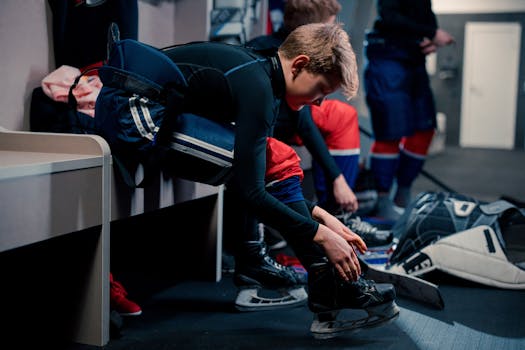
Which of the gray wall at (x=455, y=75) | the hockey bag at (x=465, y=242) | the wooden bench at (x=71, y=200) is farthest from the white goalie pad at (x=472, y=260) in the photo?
the gray wall at (x=455, y=75)

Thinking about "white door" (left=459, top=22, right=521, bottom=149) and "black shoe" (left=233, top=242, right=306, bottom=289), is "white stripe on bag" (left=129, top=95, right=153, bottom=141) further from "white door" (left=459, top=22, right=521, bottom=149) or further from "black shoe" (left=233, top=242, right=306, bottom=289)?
"white door" (left=459, top=22, right=521, bottom=149)

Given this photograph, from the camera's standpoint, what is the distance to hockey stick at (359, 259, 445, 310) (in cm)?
153

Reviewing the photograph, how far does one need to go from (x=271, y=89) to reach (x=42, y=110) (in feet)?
2.16

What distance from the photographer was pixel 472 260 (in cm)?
174

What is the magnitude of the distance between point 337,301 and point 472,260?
63 centimetres

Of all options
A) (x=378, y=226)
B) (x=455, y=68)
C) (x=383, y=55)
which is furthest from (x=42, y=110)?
(x=455, y=68)

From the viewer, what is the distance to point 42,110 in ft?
5.01

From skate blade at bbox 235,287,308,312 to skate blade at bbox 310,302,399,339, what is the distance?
0.73 feet

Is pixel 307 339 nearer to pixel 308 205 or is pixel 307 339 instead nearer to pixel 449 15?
pixel 308 205

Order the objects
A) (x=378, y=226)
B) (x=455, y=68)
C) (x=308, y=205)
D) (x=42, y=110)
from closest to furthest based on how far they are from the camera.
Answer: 1. (x=308, y=205)
2. (x=42, y=110)
3. (x=378, y=226)
4. (x=455, y=68)

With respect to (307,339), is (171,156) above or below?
above

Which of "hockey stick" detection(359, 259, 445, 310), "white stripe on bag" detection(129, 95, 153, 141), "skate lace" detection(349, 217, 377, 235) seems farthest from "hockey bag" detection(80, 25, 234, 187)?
"skate lace" detection(349, 217, 377, 235)

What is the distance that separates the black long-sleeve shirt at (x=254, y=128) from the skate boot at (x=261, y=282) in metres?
0.35

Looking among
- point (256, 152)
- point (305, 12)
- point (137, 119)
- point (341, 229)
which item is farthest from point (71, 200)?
point (305, 12)
